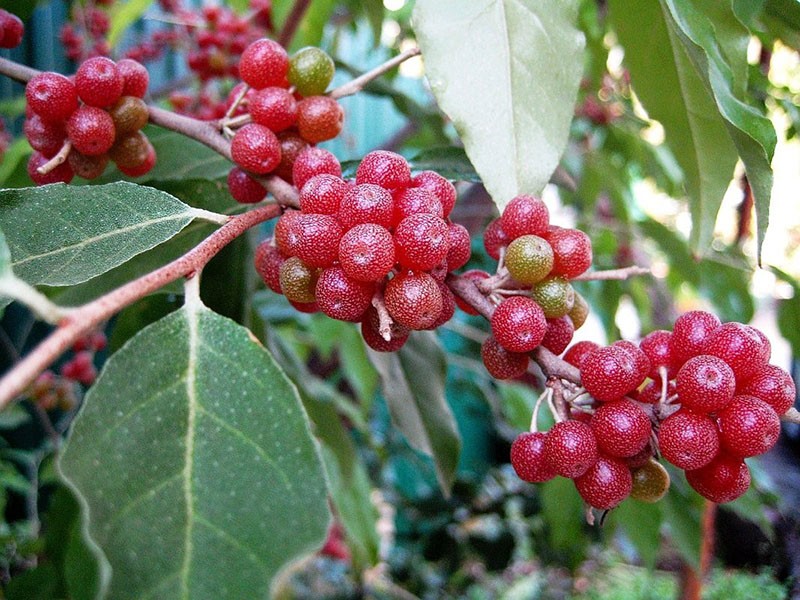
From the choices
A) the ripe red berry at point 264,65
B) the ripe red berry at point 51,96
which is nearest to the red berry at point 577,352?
the ripe red berry at point 264,65

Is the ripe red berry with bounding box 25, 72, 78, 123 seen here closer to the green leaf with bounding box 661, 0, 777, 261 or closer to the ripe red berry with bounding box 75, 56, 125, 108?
the ripe red berry with bounding box 75, 56, 125, 108

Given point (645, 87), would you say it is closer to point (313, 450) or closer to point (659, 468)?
point (659, 468)

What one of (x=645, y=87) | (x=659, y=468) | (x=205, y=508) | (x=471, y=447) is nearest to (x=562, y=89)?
(x=645, y=87)

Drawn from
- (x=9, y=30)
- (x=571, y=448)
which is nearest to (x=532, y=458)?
(x=571, y=448)

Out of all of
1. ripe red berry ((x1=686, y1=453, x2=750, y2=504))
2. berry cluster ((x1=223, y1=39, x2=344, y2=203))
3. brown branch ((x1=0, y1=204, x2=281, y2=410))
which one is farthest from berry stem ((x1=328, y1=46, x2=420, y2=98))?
ripe red berry ((x1=686, y1=453, x2=750, y2=504))

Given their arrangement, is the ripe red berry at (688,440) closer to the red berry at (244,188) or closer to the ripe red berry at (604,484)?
the ripe red berry at (604,484)

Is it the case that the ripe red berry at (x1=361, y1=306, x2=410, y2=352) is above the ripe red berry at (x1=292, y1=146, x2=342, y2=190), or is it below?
below
